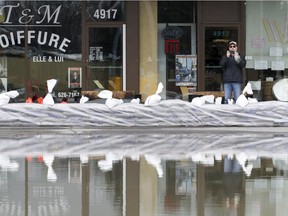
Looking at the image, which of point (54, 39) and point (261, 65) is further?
point (261, 65)

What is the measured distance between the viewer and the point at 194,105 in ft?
51.8

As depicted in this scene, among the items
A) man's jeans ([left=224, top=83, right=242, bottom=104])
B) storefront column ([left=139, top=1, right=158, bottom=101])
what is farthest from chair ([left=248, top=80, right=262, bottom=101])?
storefront column ([left=139, top=1, right=158, bottom=101])

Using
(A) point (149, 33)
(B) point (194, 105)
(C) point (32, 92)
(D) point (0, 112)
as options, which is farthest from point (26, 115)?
(A) point (149, 33)

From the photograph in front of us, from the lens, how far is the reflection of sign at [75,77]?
819 inches

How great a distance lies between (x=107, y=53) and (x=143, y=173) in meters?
11.2

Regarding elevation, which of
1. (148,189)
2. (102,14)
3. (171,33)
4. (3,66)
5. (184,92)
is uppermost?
(102,14)

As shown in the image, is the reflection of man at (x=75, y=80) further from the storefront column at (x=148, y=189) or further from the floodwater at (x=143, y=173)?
the storefront column at (x=148, y=189)

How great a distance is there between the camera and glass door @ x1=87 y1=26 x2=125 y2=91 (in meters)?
20.8

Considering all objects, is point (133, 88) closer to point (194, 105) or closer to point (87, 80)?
point (87, 80)

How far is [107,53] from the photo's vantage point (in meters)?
20.8

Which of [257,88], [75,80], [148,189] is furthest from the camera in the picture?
[257,88]

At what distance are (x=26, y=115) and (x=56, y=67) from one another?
17.3 ft

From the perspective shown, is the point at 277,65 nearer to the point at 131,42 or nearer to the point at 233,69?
the point at 233,69

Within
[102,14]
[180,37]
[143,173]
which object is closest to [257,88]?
[180,37]
